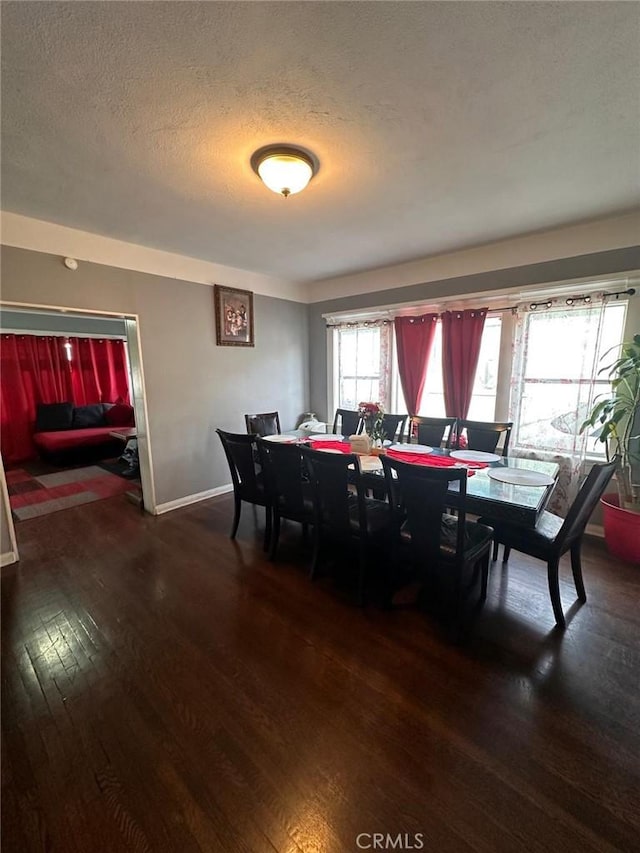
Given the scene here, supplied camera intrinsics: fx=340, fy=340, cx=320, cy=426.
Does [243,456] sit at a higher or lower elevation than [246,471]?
higher

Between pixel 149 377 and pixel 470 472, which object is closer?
pixel 470 472

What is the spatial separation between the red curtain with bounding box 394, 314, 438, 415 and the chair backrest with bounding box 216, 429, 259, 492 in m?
2.06

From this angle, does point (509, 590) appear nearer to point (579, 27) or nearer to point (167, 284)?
point (579, 27)

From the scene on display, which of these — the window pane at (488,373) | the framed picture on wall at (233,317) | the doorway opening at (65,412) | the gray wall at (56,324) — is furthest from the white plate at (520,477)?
the gray wall at (56,324)

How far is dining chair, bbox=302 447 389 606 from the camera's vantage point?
2107 millimetres

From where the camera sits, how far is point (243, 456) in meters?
2.75

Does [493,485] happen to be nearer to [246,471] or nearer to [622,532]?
[622,532]

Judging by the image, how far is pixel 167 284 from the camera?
11.4 feet

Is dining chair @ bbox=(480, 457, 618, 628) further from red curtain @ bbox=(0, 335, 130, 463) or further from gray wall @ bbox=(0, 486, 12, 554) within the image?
red curtain @ bbox=(0, 335, 130, 463)

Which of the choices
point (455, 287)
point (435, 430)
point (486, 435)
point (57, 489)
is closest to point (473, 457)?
point (486, 435)

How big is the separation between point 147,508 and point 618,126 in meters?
4.47

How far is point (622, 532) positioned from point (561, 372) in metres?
1.39

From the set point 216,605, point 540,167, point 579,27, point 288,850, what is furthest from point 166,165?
point 288,850

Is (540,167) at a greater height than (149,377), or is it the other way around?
(540,167)
